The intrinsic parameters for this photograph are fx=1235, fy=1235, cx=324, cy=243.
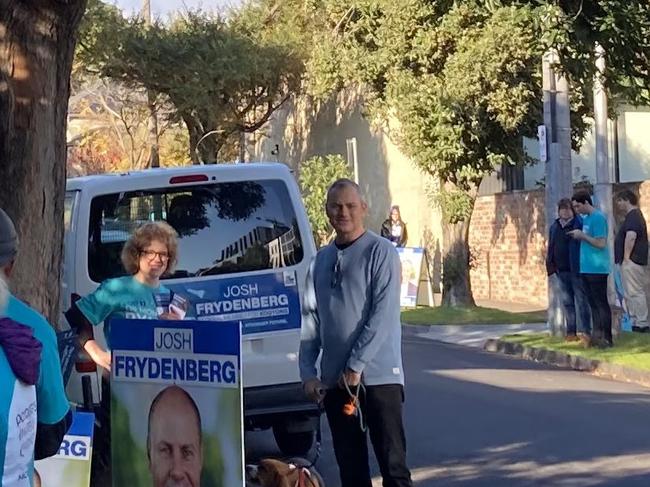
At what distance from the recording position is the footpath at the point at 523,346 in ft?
47.1

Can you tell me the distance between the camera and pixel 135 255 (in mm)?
6887

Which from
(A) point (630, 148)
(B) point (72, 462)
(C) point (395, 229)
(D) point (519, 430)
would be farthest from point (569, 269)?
(A) point (630, 148)

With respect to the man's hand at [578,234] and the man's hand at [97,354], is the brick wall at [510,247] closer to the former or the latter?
the man's hand at [578,234]

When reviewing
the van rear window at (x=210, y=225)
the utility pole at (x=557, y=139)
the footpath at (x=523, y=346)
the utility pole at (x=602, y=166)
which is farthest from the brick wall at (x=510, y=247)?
the van rear window at (x=210, y=225)

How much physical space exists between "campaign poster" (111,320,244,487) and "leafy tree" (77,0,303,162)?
2671 centimetres

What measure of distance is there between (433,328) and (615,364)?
6.32 m

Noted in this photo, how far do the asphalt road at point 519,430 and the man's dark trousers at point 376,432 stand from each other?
2520 millimetres

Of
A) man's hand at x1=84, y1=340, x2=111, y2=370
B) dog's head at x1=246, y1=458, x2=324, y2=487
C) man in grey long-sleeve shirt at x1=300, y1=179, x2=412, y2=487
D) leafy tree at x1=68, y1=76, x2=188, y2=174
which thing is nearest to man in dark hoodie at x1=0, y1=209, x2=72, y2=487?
dog's head at x1=246, y1=458, x2=324, y2=487

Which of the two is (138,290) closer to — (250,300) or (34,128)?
(34,128)

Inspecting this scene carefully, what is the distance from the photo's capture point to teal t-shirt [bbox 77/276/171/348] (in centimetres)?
688

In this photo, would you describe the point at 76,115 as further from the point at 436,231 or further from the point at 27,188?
the point at 27,188

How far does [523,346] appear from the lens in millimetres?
16859

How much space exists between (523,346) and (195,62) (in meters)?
18.4

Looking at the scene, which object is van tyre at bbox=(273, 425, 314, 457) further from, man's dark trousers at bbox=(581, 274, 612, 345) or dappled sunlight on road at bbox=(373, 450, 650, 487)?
man's dark trousers at bbox=(581, 274, 612, 345)
